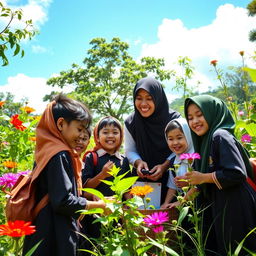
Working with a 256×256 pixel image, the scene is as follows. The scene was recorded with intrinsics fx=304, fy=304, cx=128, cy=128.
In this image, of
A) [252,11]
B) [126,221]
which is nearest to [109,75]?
[252,11]

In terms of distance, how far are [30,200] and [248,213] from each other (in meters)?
1.16

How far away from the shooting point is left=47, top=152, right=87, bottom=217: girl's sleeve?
1.46 meters

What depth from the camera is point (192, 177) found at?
5.28 ft

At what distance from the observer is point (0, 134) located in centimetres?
275

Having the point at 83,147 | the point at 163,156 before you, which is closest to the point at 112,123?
the point at 83,147

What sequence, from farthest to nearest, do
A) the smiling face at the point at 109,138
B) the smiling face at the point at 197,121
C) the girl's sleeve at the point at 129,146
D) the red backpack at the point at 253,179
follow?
1. the girl's sleeve at the point at 129,146
2. the smiling face at the point at 109,138
3. the smiling face at the point at 197,121
4. the red backpack at the point at 253,179

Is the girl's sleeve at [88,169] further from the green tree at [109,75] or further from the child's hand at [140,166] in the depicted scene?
the green tree at [109,75]

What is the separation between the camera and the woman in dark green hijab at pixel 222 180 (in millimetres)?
1617

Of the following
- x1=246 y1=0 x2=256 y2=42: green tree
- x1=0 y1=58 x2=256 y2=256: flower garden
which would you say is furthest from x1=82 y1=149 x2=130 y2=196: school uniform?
x1=246 y1=0 x2=256 y2=42: green tree

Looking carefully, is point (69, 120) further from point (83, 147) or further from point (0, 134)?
point (0, 134)

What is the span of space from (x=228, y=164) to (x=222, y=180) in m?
0.09

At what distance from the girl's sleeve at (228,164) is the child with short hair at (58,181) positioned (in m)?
0.67

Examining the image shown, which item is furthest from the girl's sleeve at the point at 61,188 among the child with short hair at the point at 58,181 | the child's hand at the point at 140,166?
the child's hand at the point at 140,166

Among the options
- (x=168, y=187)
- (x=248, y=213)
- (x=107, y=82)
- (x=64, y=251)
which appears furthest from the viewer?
(x=107, y=82)
